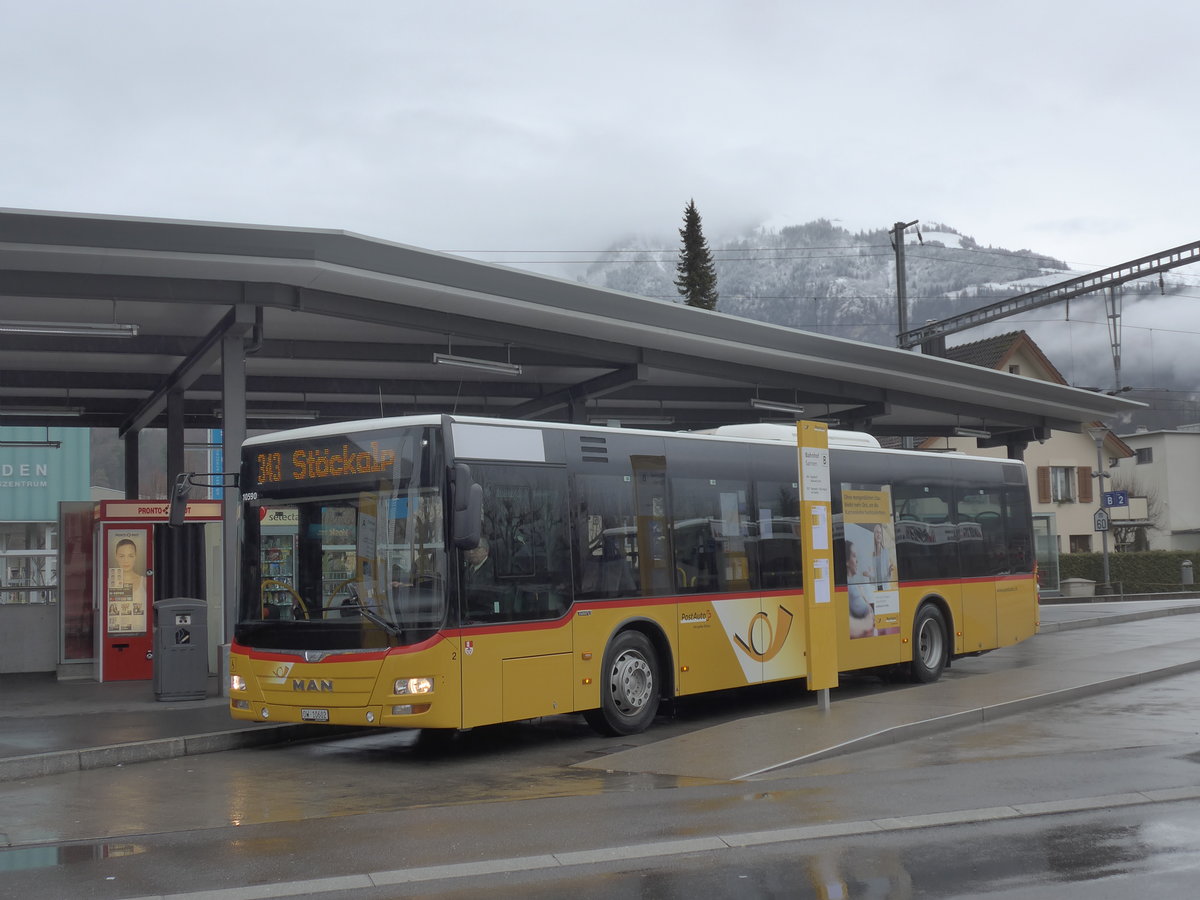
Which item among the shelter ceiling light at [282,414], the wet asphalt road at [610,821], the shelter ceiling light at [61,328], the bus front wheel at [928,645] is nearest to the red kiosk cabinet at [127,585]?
the shelter ceiling light at [61,328]

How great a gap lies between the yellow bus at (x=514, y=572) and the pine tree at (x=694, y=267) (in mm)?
57706

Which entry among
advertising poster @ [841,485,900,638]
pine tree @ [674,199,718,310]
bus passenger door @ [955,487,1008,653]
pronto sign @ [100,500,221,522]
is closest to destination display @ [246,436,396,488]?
pronto sign @ [100,500,221,522]

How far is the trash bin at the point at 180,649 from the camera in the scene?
15.1 metres

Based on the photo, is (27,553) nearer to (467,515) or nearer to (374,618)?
(374,618)

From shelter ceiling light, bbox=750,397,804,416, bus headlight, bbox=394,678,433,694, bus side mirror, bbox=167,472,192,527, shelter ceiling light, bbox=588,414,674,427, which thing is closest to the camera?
bus headlight, bbox=394,678,433,694

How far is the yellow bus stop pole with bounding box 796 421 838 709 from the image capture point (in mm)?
13320

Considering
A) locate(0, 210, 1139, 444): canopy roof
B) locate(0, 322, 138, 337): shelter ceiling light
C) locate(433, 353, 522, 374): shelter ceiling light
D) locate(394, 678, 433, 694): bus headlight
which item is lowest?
locate(394, 678, 433, 694): bus headlight

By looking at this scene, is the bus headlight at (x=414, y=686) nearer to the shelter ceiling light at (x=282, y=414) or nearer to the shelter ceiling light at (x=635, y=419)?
the shelter ceiling light at (x=282, y=414)

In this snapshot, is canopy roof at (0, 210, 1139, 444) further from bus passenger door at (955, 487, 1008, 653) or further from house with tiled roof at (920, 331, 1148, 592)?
house with tiled roof at (920, 331, 1148, 592)

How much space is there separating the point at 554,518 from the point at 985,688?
5.93m

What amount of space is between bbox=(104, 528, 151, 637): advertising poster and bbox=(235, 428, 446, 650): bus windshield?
276 inches

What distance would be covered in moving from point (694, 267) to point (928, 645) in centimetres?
5750

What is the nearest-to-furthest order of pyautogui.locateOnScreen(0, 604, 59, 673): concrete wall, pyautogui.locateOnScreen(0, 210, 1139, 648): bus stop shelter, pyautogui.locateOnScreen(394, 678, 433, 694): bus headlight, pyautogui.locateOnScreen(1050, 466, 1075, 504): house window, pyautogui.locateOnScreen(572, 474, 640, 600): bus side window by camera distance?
pyautogui.locateOnScreen(394, 678, 433, 694): bus headlight
pyautogui.locateOnScreen(572, 474, 640, 600): bus side window
pyautogui.locateOnScreen(0, 210, 1139, 648): bus stop shelter
pyautogui.locateOnScreen(0, 604, 59, 673): concrete wall
pyautogui.locateOnScreen(1050, 466, 1075, 504): house window

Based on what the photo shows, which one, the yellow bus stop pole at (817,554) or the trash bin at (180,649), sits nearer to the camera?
the yellow bus stop pole at (817,554)
